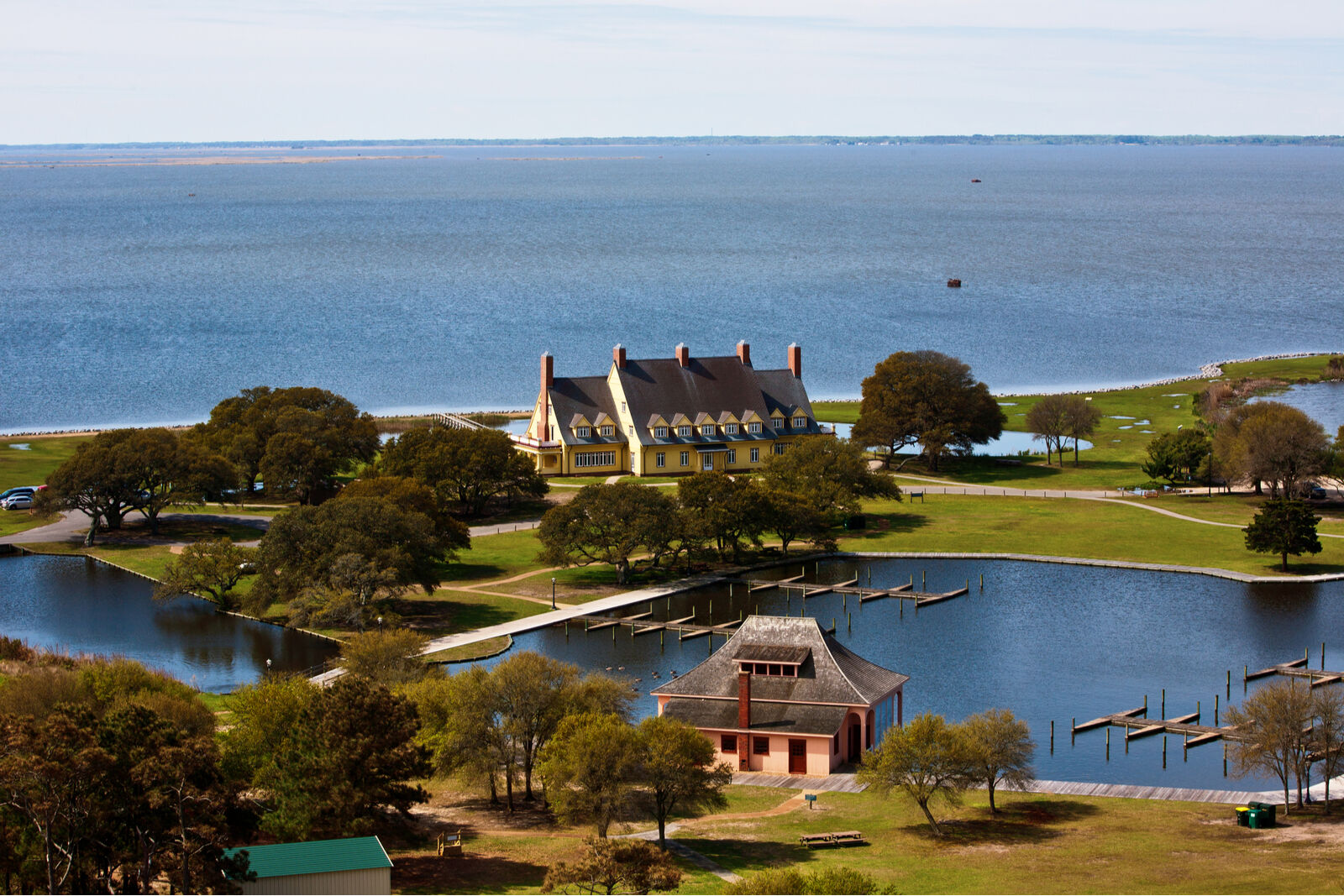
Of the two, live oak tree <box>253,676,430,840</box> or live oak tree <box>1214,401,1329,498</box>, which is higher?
live oak tree <box>1214,401,1329,498</box>

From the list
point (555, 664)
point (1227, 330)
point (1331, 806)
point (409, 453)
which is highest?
point (1227, 330)

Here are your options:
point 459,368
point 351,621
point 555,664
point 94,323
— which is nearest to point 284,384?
point 459,368

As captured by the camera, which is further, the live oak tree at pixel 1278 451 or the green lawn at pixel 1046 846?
the live oak tree at pixel 1278 451

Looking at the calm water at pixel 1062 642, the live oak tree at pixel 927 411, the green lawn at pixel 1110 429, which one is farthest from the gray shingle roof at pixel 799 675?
the live oak tree at pixel 927 411

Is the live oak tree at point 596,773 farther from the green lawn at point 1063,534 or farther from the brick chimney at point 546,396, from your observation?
the brick chimney at point 546,396

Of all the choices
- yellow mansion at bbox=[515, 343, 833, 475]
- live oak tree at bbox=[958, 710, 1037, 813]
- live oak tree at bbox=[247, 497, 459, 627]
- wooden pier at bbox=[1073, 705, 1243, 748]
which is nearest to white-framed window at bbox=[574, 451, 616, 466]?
yellow mansion at bbox=[515, 343, 833, 475]

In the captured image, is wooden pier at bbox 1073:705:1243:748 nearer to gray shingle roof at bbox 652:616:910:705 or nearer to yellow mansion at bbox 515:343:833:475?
gray shingle roof at bbox 652:616:910:705

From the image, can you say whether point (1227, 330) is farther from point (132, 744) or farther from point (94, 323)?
point (132, 744)
